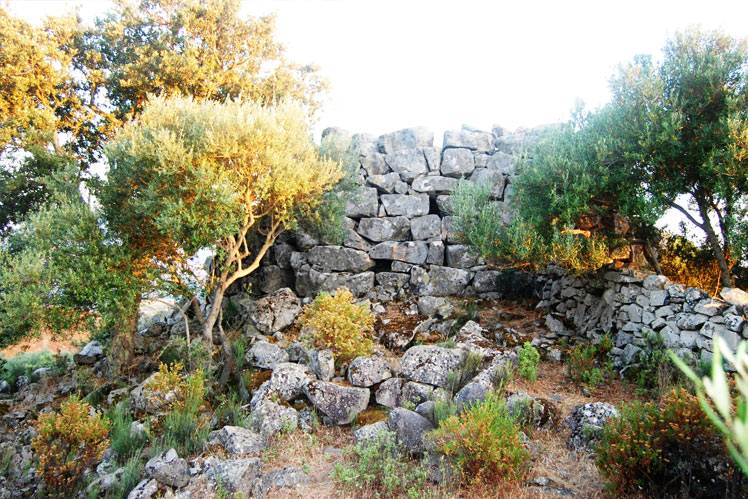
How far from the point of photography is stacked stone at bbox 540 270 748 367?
8.16m

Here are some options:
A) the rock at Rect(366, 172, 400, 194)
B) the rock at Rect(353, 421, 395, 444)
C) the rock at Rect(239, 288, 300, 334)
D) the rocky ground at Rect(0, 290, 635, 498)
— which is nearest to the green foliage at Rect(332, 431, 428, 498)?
the rock at Rect(353, 421, 395, 444)

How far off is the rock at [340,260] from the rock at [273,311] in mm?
1461

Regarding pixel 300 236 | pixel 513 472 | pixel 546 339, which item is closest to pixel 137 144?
pixel 300 236

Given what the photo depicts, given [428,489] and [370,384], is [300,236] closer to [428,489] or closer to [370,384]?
[370,384]

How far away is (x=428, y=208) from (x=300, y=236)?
172 inches

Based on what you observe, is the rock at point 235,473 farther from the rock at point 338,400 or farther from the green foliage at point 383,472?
the rock at point 338,400

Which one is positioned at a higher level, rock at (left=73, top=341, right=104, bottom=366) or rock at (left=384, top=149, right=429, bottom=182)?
rock at (left=384, top=149, right=429, bottom=182)

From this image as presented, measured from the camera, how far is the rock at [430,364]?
8234mm

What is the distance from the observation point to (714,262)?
10.1 meters

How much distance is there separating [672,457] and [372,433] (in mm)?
3891

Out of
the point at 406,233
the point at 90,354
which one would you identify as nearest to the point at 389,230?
the point at 406,233

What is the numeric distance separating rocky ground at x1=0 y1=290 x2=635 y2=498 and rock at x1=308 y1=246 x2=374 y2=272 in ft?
5.91

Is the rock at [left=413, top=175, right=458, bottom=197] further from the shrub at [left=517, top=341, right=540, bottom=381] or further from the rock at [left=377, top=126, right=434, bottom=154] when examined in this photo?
the shrub at [left=517, top=341, right=540, bottom=381]

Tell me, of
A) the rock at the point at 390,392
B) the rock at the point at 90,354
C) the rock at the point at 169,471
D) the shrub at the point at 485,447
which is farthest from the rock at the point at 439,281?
the rock at the point at 90,354
